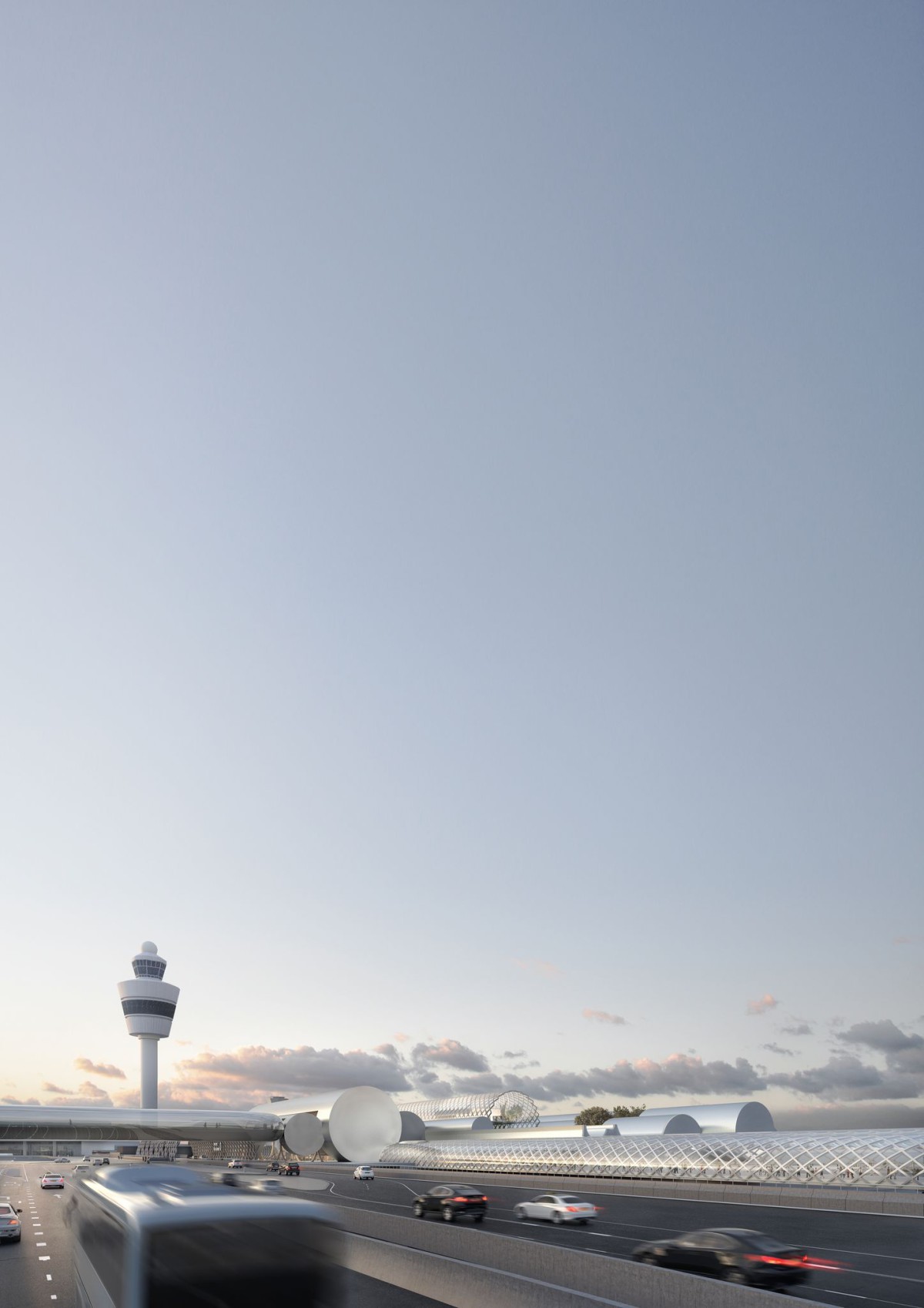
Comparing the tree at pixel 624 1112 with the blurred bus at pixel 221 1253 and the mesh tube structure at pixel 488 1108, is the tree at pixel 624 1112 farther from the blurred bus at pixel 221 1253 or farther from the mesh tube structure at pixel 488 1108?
the blurred bus at pixel 221 1253

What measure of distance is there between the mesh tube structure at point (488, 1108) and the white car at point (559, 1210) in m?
91.2

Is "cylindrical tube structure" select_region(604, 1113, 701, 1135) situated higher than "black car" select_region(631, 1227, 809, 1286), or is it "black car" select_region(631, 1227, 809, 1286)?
"black car" select_region(631, 1227, 809, 1286)

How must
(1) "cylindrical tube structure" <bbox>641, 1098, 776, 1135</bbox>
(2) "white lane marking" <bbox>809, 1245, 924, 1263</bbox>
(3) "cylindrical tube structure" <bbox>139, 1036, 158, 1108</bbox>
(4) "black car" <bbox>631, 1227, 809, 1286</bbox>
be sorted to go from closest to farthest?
(4) "black car" <bbox>631, 1227, 809, 1286</bbox> → (2) "white lane marking" <bbox>809, 1245, 924, 1263</bbox> → (1) "cylindrical tube structure" <bbox>641, 1098, 776, 1135</bbox> → (3) "cylindrical tube structure" <bbox>139, 1036, 158, 1108</bbox>

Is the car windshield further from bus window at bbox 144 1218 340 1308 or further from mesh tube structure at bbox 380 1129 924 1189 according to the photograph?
mesh tube structure at bbox 380 1129 924 1189

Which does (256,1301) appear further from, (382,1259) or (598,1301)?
(382,1259)

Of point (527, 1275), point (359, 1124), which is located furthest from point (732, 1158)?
point (359, 1124)

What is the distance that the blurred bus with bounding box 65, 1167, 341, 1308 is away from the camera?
368 inches

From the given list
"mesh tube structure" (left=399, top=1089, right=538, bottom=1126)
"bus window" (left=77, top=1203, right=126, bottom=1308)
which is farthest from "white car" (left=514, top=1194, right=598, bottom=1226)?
"mesh tube structure" (left=399, top=1089, right=538, bottom=1126)

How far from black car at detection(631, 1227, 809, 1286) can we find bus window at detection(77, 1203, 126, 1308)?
1323 cm

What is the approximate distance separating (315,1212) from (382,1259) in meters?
13.2

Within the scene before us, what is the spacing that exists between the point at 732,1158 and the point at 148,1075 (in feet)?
545

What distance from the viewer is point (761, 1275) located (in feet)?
70.6

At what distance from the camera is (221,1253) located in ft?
31.5

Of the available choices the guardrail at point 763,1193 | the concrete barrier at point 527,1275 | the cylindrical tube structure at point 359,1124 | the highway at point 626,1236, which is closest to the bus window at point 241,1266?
the concrete barrier at point 527,1275
